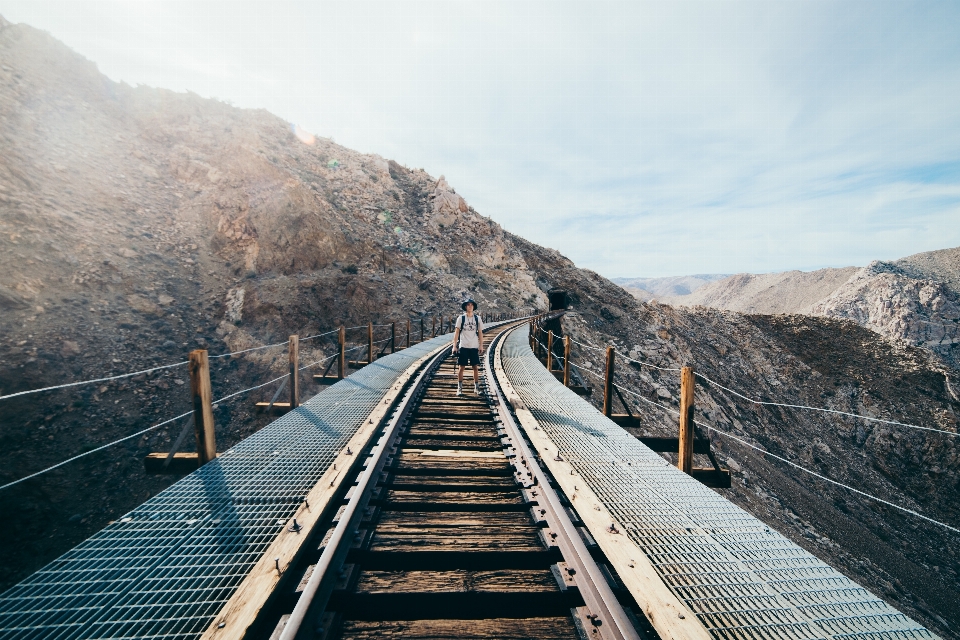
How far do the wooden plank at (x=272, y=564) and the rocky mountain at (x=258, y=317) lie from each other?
979 centimetres

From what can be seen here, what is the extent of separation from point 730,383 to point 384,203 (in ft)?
115

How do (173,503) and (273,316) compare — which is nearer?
(173,503)

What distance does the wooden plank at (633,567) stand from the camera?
5.97ft

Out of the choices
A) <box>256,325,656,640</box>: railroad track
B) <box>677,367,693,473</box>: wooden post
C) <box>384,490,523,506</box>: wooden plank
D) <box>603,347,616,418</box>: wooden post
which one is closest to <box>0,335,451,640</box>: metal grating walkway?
<box>256,325,656,640</box>: railroad track

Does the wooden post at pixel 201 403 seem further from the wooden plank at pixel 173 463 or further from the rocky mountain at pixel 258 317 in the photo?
the rocky mountain at pixel 258 317

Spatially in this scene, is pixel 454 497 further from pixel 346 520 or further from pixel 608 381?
pixel 608 381

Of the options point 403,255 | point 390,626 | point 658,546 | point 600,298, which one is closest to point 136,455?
point 390,626

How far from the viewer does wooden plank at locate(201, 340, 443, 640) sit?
176 centimetres

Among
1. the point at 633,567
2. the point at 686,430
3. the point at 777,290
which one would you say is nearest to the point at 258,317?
the point at 686,430

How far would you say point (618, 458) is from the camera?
4008 millimetres

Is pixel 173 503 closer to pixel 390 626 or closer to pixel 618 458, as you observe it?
pixel 390 626

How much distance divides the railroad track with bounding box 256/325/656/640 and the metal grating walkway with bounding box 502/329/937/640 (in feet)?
1.25

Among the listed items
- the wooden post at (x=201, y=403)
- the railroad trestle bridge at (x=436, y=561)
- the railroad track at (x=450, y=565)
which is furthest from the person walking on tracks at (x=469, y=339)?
the wooden post at (x=201, y=403)

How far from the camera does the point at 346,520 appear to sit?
2.66 metres
